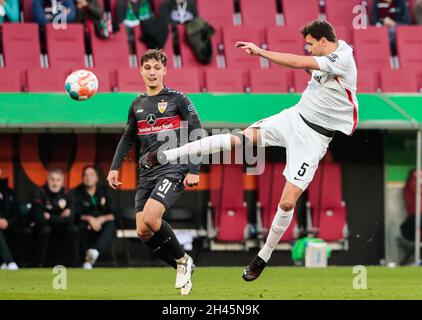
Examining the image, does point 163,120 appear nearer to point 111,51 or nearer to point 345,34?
point 111,51

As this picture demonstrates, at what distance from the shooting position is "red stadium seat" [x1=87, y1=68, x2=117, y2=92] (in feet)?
50.9

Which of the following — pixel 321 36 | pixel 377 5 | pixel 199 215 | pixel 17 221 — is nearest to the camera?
pixel 321 36

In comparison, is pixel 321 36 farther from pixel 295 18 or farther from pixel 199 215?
pixel 295 18

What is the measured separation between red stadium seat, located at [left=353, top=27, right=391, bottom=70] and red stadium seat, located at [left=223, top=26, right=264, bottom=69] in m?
1.40

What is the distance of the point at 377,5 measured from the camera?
58.0 feet

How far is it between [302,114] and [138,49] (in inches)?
288

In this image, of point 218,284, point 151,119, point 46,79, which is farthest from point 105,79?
point 151,119

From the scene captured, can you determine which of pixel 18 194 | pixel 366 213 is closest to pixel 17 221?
pixel 18 194

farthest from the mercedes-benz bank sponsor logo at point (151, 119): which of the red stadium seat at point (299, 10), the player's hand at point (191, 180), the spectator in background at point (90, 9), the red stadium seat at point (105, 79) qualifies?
the red stadium seat at point (299, 10)

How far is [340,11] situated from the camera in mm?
18000

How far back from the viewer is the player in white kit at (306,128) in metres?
9.50

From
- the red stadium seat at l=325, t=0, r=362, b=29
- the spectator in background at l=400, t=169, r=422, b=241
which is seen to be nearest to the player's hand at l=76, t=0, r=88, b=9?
the red stadium seat at l=325, t=0, r=362, b=29

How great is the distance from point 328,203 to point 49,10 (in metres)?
4.81

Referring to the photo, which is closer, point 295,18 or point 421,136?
point 421,136
